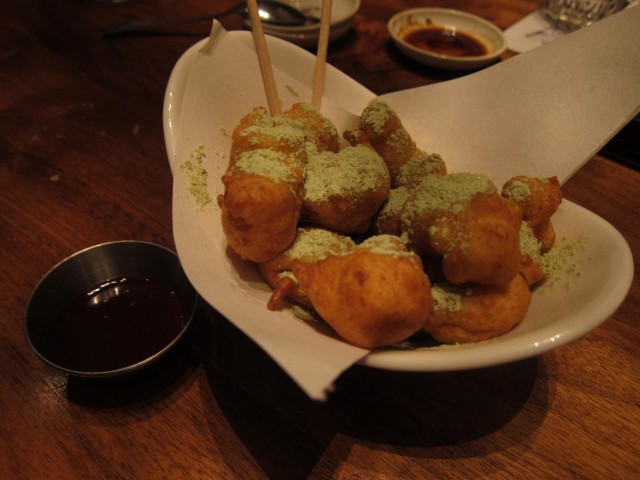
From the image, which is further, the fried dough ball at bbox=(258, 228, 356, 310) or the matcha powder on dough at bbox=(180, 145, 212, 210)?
the matcha powder on dough at bbox=(180, 145, 212, 210)

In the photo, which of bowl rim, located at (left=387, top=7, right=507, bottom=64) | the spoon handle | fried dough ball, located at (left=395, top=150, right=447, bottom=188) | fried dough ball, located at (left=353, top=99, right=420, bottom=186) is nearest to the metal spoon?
the spoon handle

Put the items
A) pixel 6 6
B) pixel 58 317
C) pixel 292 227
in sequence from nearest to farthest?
pixel 292 227, pixel 58 317, pixel 6 6

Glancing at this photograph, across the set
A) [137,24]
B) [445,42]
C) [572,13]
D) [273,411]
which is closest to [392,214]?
[273,411]

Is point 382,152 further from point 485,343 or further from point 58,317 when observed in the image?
point 58,317

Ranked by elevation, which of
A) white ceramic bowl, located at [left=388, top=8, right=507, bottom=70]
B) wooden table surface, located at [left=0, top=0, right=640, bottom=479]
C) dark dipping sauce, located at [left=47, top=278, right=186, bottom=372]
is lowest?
wooden table surface, located at [left=0, top=0, right=640, bottom=479]

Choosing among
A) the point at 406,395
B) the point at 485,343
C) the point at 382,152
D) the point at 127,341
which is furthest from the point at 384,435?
the point at 382,152

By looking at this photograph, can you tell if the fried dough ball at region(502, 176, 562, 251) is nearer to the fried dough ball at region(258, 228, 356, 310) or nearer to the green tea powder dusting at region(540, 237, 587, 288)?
the green tea powder dusting at region(540, 237, 587, 288)

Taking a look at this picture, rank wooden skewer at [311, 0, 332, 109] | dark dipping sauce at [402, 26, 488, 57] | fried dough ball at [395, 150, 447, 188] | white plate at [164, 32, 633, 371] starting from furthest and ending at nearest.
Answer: dark dipping sauce at [402, 26, 488, 57] < wooden skewer at [311, 0, 332, 109] < fried dough ball at [395, 150, 447, 188] < white plate at [164, 32, 633, 371]
